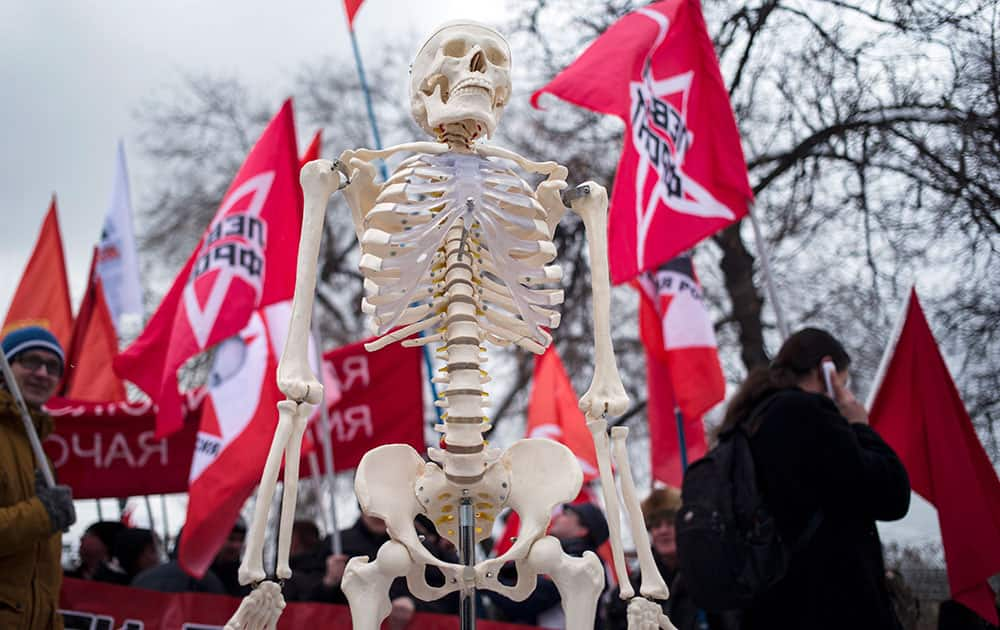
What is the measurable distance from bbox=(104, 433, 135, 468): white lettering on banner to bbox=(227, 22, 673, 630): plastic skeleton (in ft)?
14.2

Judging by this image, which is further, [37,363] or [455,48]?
[37,363]

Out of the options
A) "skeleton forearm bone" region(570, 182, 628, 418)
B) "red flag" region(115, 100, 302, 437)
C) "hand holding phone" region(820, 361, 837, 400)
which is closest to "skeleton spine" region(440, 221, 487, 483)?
"skeleton forearm bone" region(570, 182, 628, 418)

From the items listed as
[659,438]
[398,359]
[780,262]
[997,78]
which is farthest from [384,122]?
[997,78]

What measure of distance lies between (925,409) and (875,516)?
1.52 metres

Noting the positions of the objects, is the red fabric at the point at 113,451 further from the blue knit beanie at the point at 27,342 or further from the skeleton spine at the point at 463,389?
the skeleton spine at the point at 463,389

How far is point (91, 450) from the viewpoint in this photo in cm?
673

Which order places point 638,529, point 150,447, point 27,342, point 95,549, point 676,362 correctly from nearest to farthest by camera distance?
point 638,529
point 27,342
point 676,362
point 95,549
point 150,447

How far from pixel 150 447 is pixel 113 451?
10.0 inches

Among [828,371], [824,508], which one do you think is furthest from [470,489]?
[828,371]

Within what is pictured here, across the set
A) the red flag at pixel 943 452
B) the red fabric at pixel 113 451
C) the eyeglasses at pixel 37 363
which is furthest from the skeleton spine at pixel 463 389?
the red fabric at pixel 113 451

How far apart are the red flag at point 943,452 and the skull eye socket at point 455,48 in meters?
2.96

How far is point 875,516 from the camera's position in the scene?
344cm

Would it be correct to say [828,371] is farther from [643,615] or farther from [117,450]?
[117,450]

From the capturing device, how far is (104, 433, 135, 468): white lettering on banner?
6754 mm
